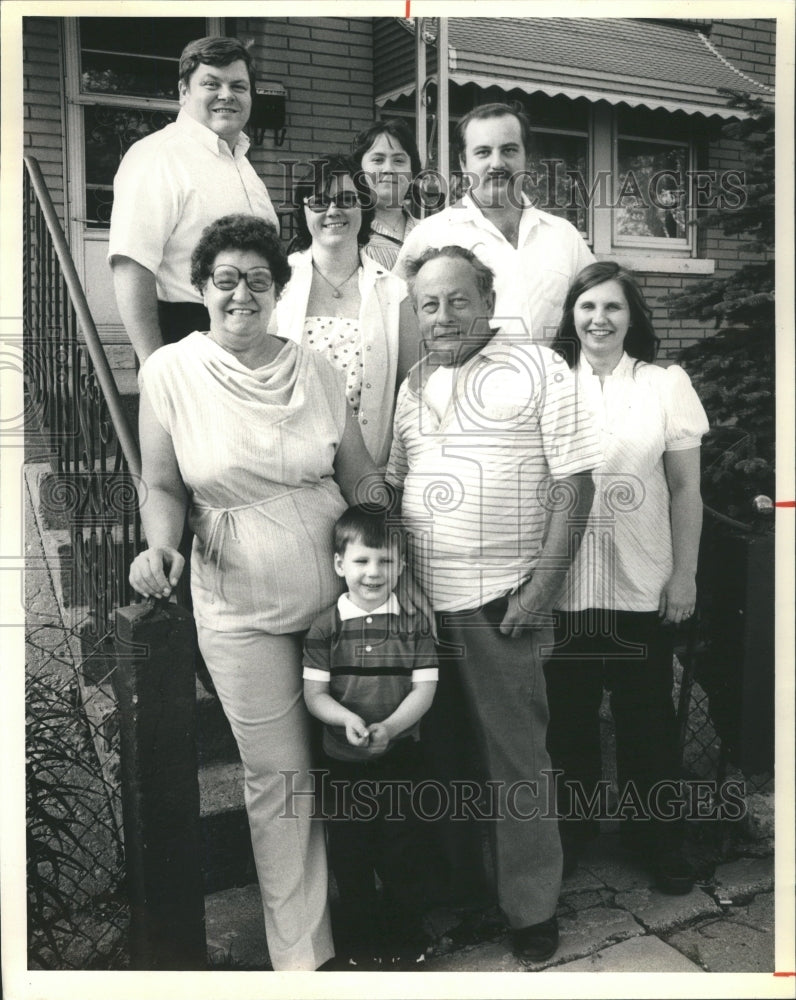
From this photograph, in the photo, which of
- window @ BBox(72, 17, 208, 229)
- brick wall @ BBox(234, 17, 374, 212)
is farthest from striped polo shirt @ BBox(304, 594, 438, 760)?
window @ BBox(72, 17, 208, 229)

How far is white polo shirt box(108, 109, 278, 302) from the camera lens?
2.75m

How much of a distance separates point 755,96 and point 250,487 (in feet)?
6.33

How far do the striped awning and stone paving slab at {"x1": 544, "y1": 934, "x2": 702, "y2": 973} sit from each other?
255cm

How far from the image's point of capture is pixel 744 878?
3145mm

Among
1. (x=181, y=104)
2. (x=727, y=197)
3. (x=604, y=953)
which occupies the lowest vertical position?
(x=604, y=953)

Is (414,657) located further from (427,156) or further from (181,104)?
(181,104)

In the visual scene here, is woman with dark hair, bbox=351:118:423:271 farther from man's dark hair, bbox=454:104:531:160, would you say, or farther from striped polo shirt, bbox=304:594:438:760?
striped polo shirt, bbox=304:594:438:760

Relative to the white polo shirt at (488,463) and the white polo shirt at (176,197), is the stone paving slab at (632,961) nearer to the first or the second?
the white polo shirt at (488,463)

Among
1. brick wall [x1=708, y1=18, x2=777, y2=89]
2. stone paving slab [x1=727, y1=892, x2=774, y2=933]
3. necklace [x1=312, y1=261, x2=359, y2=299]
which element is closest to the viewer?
necklace [x1=312, y1=261, x2=359, y2=299]

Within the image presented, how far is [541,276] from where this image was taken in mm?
2867

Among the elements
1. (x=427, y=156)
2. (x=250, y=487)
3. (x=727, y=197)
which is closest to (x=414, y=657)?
(x=250, y=487)

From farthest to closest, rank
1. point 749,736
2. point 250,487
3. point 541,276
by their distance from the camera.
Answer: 1. point 749,736
2. point 541,276
3. point 250,487

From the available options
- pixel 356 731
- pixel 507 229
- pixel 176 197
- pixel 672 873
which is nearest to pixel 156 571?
pixel 356 731

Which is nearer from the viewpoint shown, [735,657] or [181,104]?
[181,104]
